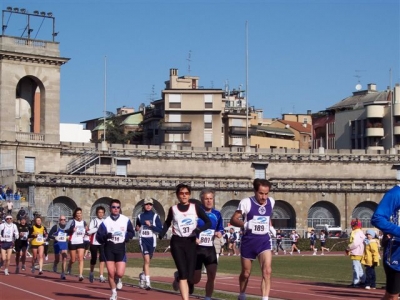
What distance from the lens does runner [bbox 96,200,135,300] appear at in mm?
22052

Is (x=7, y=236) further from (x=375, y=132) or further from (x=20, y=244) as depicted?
(x=375, y=132)

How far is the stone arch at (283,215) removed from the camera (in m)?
91.9

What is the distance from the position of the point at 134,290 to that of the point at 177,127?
3784 inches

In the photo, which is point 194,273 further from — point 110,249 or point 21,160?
point 21,160

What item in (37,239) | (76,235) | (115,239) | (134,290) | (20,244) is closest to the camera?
(115,239)

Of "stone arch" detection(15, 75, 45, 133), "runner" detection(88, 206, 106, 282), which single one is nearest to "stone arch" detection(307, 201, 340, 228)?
"stone arch" detection(15, 75, 45, 133)

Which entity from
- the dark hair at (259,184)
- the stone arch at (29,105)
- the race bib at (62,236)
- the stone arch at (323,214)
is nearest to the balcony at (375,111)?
the stone arch at (323,214)

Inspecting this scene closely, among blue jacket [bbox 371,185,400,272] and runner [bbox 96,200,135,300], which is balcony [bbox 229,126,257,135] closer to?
runner [bbox 96,200,135,300]

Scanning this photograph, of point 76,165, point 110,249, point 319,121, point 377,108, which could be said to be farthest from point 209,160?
point 110,249

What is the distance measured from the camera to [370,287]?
27969 millimetres

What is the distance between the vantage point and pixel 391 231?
41.5ft

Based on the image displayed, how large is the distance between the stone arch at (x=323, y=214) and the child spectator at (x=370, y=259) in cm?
6338

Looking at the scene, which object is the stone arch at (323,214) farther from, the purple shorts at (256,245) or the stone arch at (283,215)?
the purple shorts at (256,245)

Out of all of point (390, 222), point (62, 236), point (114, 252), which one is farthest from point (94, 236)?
point (390, 222)
